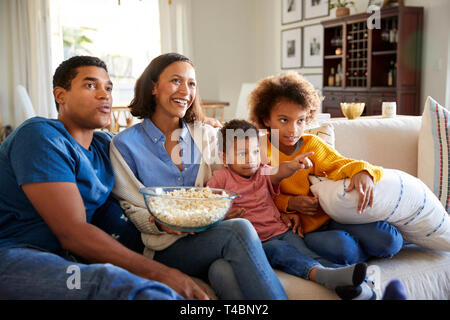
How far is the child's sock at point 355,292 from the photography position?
4.34 ft

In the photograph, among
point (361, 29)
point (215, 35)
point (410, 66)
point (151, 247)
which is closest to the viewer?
point (151, 247)

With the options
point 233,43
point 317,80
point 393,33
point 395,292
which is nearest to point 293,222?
point 395,292

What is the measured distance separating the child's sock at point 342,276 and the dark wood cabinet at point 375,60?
3.79 m

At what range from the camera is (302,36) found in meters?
6.63

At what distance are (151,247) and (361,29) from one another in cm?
460

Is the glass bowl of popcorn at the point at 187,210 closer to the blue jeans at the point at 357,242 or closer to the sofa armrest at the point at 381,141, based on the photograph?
the blue jeans at the point at 357,242

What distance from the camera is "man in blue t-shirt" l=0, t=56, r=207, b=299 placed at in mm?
1196

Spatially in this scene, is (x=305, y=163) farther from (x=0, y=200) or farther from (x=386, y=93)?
(x=386, y=93)

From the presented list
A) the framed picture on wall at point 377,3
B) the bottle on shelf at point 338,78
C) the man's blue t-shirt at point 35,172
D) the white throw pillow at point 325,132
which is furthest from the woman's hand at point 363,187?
the bottle on shelf at point 338,78

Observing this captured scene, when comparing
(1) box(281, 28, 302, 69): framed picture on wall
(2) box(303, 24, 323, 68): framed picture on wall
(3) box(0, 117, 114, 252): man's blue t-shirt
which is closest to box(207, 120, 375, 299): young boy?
(3) box(0, 117, 114, 252): man's blue t-shirt

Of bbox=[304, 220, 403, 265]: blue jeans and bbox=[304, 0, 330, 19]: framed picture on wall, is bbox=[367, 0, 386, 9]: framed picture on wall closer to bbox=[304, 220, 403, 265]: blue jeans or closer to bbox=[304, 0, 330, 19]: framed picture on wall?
bbox=[304, 0, 330, 19]: framed picture on wall

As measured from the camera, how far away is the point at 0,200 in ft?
4.76
